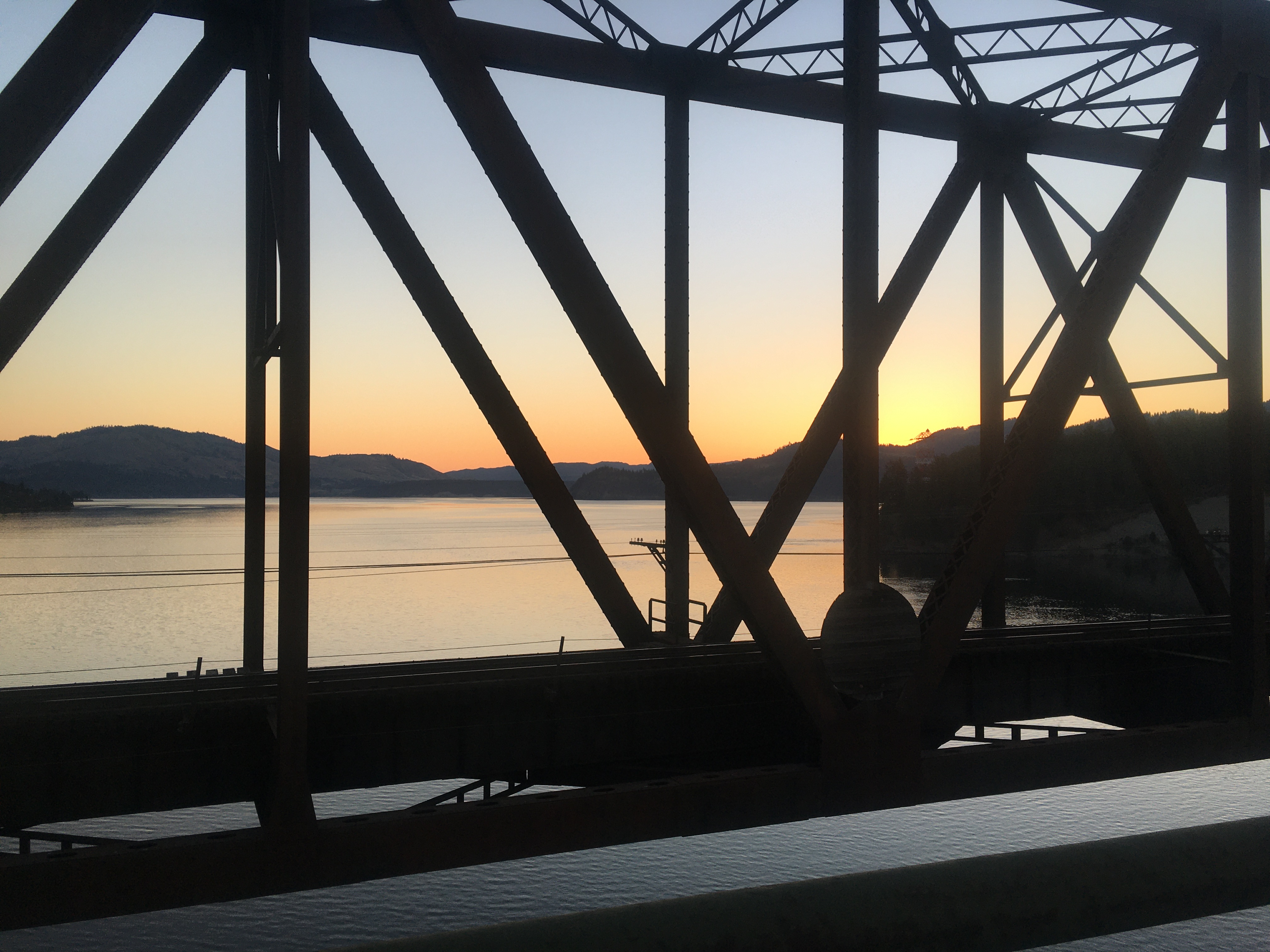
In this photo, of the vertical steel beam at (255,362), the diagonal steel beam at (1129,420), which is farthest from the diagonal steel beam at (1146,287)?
the vertical steel beam at (255,362)

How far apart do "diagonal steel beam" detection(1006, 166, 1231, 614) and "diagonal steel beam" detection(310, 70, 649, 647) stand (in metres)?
5.70

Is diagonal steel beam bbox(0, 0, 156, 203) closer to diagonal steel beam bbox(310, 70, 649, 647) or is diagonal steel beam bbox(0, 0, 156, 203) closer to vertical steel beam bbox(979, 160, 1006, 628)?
diagonal steel beam bbox(310, 70, 649, 647)

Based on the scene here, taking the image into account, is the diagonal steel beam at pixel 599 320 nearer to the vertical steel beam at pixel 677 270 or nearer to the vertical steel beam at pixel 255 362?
the vertical steel beam at pixel 255 362

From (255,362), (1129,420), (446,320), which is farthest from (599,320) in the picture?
(1129,420)

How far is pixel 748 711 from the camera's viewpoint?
7.66 m

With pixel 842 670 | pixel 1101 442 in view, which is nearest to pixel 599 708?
pixel 842 670

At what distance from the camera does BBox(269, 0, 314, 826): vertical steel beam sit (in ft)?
15.2

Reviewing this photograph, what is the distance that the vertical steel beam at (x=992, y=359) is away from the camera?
11.0m

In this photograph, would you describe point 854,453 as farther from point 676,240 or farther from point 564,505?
point 676,240

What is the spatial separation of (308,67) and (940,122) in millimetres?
7464

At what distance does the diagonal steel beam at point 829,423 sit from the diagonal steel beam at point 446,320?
169 centimetres

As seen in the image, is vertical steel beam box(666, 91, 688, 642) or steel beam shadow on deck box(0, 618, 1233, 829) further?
vertical steel beam box(666, 91, 688, 642)

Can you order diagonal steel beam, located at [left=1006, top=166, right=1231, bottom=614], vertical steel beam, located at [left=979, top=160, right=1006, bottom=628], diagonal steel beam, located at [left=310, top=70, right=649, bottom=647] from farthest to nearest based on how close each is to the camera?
vertical steel beam, located at [left=979, top=160, right=1006, bottom=628] → diagonal steel beam, located at [left=1006, top=166, right=1231, bottom=614] → diagonal steel beam, located at [left=310, top=70, right=649, bottom=647]

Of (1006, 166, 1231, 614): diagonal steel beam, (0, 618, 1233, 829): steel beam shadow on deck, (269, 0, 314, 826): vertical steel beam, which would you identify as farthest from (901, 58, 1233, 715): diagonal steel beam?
(269, 0, 314, 826): vertical steel beam
